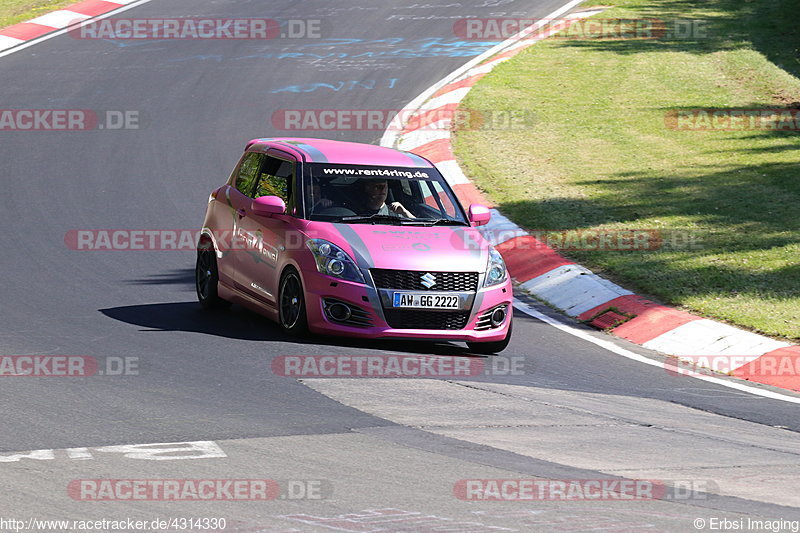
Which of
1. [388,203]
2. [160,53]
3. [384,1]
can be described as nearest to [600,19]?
[384,1]

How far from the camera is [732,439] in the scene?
8.38m

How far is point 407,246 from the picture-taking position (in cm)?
1071

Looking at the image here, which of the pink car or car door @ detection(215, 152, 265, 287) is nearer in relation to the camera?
the pink car

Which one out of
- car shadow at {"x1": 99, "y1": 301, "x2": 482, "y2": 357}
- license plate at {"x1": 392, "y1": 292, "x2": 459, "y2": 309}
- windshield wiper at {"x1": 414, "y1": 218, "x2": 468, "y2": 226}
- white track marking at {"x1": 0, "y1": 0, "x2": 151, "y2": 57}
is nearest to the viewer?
license plate at {"x1": 392, "y1": 292, "x2": 459, "y2": 309}

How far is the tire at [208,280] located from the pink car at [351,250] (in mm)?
13

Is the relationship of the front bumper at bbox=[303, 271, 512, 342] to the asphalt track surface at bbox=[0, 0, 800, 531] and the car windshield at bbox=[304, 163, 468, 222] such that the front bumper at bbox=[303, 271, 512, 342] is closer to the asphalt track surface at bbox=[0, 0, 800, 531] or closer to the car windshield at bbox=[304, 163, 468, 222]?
the asphalt track surface at bbox=[0, 0, 800, 531]

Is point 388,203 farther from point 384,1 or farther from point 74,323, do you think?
point 384,1

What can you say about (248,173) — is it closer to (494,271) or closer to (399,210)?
(399,210)

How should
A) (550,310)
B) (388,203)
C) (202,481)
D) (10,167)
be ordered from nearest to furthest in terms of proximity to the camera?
(202,481), (388,203), (550,310), (10,167)

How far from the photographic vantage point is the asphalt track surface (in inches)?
257

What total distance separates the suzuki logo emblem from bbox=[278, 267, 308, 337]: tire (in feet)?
3.49

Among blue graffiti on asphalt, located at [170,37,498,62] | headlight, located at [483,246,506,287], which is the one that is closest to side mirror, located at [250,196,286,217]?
headlight, located at [483,246,506,287]

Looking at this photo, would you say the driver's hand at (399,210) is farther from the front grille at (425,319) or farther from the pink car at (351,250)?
the front grille at (425,319)

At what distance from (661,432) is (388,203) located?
405cm
